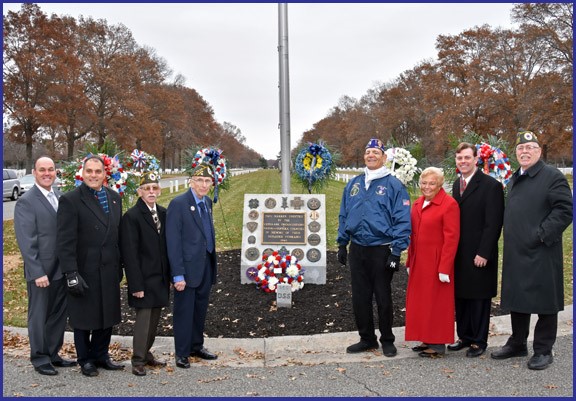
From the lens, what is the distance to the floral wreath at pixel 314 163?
9062 mm

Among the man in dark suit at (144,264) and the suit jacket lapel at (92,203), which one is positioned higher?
the suit jacket lapel at (92,203)

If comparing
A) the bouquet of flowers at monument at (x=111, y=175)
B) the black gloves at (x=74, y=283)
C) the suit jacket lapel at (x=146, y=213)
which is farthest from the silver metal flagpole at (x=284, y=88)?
the black gloves at (x=74, y=283)

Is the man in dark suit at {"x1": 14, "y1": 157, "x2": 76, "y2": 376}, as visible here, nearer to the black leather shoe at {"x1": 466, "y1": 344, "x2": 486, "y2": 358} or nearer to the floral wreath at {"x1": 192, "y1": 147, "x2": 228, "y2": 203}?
the black leather shoe at {"x1": 466, "y1": 344, "x2": 486, "y2": 358}

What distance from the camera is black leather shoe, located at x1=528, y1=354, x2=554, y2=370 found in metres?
4.76

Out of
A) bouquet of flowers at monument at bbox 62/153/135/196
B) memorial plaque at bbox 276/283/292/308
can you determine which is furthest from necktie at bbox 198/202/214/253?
bouquet of flowers at monument at bbox 62/153/135/196

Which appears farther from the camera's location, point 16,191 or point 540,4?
point 540,4

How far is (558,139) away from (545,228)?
90.9 ft

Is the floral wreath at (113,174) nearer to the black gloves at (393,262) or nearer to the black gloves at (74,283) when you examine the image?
the black gloves at (74,283)

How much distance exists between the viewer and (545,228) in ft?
15.6

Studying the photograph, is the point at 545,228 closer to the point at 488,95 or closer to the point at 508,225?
the point at 508,225

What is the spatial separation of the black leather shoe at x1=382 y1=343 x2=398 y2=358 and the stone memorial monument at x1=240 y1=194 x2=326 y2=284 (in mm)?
2651

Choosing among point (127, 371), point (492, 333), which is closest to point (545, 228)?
point (492, 333)

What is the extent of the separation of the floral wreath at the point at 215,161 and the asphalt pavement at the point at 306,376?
408cm

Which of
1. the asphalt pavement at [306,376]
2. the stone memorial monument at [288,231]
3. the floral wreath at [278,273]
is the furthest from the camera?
the stone memorial monument at [288,231]
